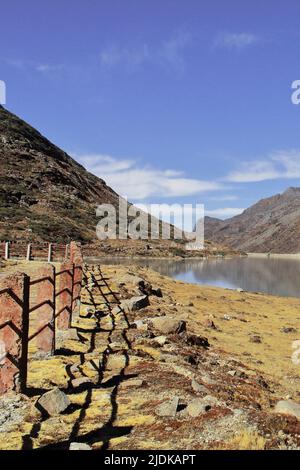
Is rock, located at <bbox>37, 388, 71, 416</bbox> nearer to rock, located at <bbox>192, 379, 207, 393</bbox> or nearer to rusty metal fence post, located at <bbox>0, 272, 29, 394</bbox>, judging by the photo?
rusty metal fence post, located at <bbox>0, 272, 29, 394</bbox>

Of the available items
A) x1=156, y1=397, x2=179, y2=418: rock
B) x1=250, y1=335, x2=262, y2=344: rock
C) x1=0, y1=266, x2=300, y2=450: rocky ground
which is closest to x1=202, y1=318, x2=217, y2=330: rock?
x1=250, y1=335, x2=262, y2=344: rock

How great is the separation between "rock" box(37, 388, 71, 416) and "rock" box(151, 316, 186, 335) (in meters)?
6.68

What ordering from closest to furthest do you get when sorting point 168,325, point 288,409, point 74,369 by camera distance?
point 288,409, point 74,369, point 168,325

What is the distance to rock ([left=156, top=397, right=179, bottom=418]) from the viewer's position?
669 cm

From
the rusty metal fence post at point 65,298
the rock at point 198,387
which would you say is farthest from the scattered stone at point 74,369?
the rusty metal fence post at point 65,298

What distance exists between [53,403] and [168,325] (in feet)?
23.3

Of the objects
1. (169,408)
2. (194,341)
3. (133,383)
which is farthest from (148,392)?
(194,341)

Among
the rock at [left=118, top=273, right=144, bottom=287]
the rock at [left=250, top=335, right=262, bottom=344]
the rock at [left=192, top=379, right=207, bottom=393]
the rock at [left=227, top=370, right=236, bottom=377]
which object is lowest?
the rock at [left=250, top=335, right=262, bottom=344]

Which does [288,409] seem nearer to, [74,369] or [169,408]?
[169,408]

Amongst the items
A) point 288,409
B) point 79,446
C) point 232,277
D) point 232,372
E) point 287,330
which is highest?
point 79,446

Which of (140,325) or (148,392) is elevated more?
(140,325)

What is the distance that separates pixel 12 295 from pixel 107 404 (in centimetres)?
224

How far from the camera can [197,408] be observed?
21.9 ft
